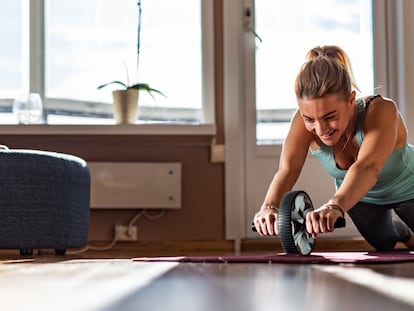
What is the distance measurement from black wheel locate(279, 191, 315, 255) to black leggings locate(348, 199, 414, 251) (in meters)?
0.81

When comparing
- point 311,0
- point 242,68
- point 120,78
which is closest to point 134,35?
point 120,78

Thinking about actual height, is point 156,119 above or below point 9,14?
below

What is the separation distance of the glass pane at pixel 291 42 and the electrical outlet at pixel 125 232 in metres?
0.72

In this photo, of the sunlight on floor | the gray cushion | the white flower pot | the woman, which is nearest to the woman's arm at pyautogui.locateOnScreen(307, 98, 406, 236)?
the woman

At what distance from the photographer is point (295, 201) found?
172cm

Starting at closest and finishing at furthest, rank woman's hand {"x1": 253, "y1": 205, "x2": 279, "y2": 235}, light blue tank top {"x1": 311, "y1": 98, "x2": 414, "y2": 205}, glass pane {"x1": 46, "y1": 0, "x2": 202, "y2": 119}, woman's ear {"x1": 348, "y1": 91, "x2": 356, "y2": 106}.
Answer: woman's hand {"x1": 253, "y1": 205, "x2": 279, "y2": 235}
woman's ear {"x1": 348, "y1": 91, "x2": 356, "y2": 106}
light blue tank top {"x1": 311, "y1": 98, "x2": 414, "y2": 205}
glass pane {"x1": 46, "y1": 0, "x2": 202, "y2": 119}

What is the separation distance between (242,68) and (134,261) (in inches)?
77.8

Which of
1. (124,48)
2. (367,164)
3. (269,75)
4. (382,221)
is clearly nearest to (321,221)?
(367,164)

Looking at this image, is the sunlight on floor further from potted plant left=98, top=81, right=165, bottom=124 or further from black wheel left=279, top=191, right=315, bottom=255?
potted plant left=98, top=81, right=165, bottom=124

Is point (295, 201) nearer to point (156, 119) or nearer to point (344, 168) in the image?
point (344, 168)

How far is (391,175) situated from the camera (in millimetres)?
2363

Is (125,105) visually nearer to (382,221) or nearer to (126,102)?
(126,102)

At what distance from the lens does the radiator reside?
3366 millimetres

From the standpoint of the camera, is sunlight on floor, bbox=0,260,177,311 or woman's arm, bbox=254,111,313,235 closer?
sunlight on floor, bbox=0,260,177,311
